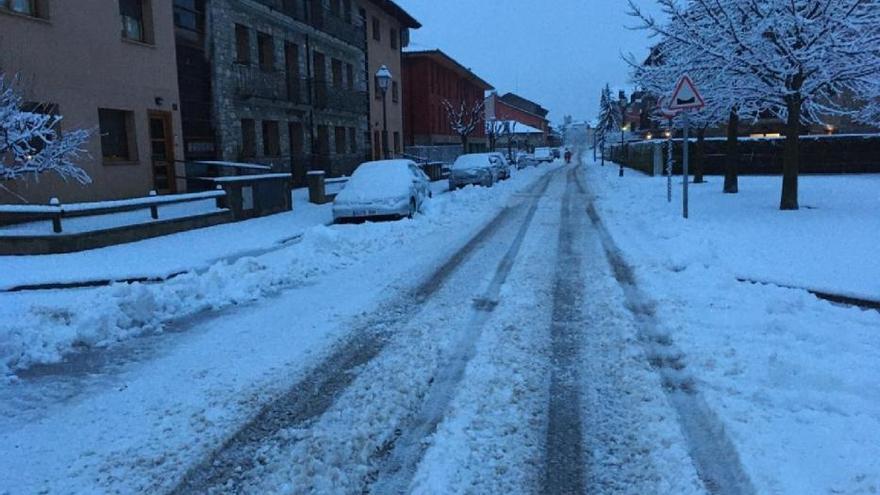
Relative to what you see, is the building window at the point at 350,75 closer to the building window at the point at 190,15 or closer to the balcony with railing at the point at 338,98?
the balcony with railing at the point at 338,98

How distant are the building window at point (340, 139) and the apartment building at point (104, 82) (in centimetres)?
1276

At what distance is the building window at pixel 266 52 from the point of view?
24.6 meters

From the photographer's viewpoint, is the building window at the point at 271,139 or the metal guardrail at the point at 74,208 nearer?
the metal guardrail at the point at 74,208

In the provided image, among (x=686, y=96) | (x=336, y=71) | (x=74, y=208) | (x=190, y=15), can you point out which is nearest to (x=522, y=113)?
(x=336, y=71)

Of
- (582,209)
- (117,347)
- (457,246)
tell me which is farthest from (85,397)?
(582,209)

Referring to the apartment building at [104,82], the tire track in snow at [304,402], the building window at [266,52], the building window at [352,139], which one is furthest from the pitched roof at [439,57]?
the tire track in snow at [304,402]

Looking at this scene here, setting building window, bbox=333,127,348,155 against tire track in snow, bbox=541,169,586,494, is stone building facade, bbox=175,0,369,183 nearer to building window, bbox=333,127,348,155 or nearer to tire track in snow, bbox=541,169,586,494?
building window, bbox=333,127,348,155

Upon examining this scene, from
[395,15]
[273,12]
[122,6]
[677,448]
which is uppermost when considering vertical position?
[395,15]

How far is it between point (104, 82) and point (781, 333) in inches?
620

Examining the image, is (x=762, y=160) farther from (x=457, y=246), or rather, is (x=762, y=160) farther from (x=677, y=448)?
(x=677, y=448)

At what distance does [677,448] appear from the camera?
381 cm

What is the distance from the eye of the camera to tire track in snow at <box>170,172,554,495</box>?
3.63 m

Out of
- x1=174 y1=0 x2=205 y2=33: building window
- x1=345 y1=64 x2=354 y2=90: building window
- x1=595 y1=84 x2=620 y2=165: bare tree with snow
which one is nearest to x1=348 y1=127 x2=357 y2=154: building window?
x1=345 y1=64 x2=354 y2=90: building window

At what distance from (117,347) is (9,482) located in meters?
2.62
